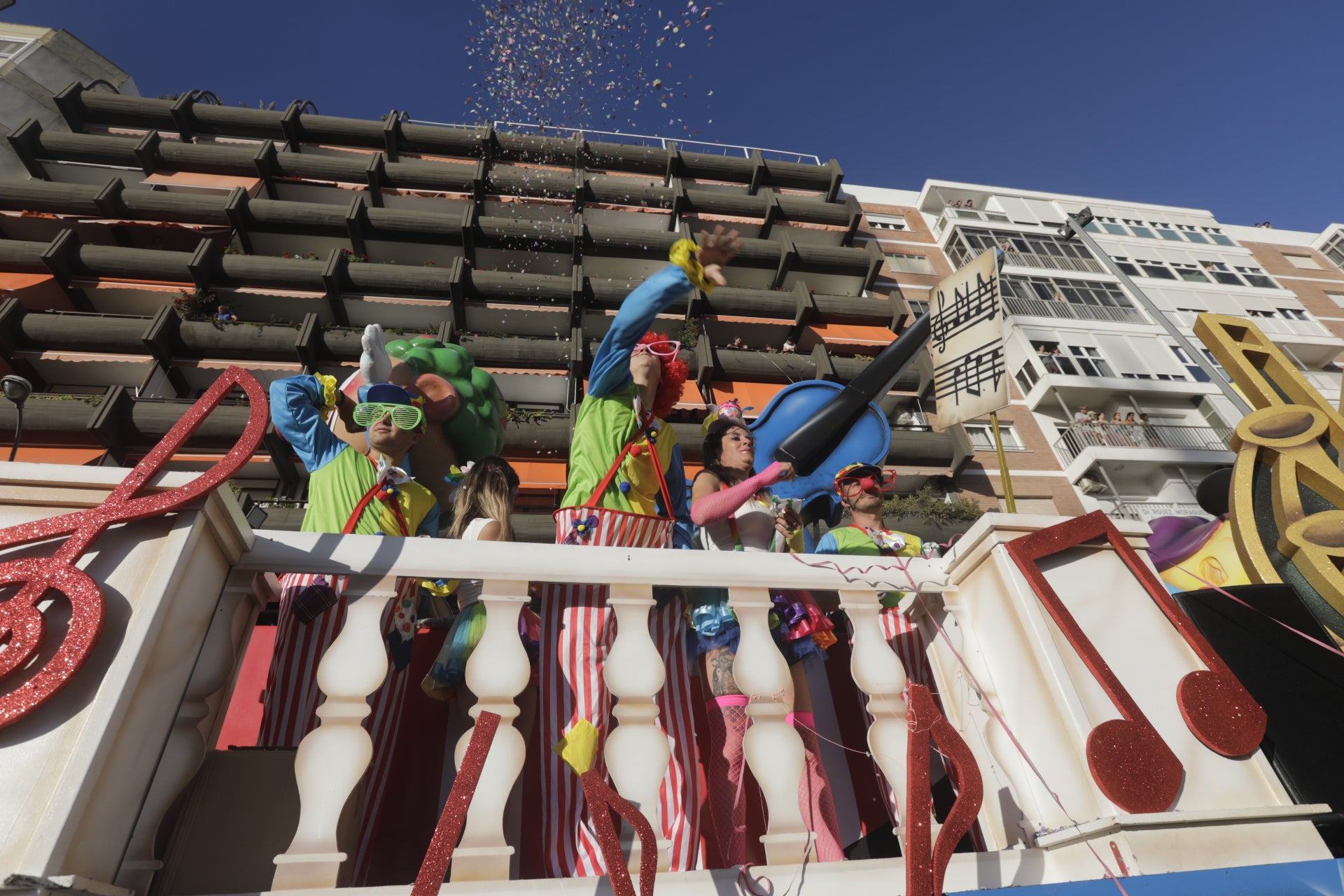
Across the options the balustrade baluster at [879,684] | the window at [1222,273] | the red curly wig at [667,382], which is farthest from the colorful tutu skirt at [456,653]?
the window at [1222,273]

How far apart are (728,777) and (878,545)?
1.56 m

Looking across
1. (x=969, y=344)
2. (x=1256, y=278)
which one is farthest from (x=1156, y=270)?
(x=969, y=344)

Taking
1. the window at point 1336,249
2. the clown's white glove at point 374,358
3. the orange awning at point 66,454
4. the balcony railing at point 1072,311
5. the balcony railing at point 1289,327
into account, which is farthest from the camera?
the window at point 1336,249

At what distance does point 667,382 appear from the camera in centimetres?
336

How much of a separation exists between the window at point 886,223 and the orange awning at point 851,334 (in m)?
10.4

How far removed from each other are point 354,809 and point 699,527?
6.12ft

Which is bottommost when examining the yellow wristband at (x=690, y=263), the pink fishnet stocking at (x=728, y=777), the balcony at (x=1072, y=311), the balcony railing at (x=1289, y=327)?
the pink fishnet stocking at (x=728, y=777)

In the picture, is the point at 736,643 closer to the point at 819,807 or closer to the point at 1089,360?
the point at 819,807

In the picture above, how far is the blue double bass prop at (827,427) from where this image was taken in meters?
4.15

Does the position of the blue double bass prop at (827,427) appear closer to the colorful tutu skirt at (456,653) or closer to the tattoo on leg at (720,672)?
the tattoo on leg at (720,672)

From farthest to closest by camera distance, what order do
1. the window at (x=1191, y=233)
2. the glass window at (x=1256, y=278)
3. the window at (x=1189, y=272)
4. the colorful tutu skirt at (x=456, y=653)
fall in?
1. the window at (x=1191, y=233)
2. the glass window at (x=1256, y=278)
3. the window at (x=1189, y=272)
4. the colorful tutu skirt at (x=456, y=653)

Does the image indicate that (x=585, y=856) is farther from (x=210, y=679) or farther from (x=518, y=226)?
(x=518, y=226)

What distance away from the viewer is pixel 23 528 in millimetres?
1521

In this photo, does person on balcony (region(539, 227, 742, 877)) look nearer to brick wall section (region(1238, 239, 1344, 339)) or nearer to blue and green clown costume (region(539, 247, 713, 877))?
blue and green clown costume (region(539, 247, 713, 877))
